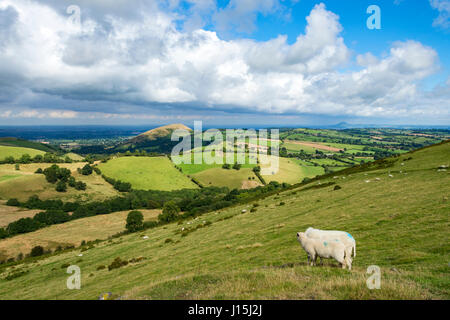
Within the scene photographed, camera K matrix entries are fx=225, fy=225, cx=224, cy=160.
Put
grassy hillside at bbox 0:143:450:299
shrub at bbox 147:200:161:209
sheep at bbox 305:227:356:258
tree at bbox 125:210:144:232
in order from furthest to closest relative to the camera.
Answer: shrub at bbox 147:200:161:209
tree at bbox 125:210:144:232
sheep at bbox 305:227:356:258
grassy hillside at bbox 0:143:450:299

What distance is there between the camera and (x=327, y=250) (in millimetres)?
11703

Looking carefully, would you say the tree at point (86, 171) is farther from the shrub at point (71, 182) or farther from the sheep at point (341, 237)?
the sheep at point (341, 237)

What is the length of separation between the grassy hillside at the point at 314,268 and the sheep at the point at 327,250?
59 cm

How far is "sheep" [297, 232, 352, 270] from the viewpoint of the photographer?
1138 centimetres

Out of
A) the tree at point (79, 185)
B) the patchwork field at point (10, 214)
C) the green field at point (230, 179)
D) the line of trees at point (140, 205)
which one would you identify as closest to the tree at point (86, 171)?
the tree at point (79, 185)

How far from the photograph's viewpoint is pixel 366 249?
51.0 feet

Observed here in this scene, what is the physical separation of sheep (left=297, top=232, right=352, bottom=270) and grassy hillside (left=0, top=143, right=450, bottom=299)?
23.4 inches

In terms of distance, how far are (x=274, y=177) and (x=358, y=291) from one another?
173118 mm

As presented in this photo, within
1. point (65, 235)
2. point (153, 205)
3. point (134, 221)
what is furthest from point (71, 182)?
point (134, 221)

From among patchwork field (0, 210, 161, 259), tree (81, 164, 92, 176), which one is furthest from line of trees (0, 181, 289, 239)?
tree (81, 164, 92, 176)

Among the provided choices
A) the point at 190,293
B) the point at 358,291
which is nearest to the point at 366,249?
the point at 358,291

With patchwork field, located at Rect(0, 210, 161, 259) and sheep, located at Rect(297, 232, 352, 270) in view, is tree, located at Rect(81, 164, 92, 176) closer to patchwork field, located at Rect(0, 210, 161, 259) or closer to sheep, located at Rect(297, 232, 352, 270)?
patchwork field, located at Rect(0, 210, 161, 259)

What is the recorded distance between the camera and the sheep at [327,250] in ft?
37.3
